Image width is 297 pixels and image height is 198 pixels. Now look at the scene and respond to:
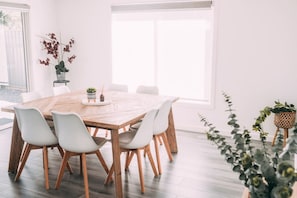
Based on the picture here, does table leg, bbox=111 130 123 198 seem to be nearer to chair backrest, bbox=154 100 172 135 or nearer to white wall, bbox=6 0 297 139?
chair backrest, bbox=154 100 172 135

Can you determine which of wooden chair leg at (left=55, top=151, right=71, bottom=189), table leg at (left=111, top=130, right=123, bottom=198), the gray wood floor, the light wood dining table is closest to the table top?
the light wood dining table

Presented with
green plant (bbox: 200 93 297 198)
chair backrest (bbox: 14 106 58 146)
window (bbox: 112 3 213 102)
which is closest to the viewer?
green plant (bbox: 200 93 297 198)

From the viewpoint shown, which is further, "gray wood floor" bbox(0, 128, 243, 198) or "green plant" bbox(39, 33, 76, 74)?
"green plant" bbox(39, 33, 76, 74)

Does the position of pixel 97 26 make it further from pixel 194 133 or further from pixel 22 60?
pixel 194 133

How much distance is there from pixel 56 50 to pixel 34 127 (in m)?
Answer: 2.94

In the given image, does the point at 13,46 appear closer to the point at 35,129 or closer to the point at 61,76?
the point at 61,76

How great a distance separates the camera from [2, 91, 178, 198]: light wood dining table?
285 centimetres

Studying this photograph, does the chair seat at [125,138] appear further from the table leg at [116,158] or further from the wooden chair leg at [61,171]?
the wooden chair leg at [61,171]

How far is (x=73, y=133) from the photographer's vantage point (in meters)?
2.84

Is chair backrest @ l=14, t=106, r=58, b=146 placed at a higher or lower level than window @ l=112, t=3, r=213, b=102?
lower

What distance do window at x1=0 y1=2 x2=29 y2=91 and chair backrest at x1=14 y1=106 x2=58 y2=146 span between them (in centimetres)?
248

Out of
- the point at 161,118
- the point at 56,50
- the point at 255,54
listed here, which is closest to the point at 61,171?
the point at 161,118

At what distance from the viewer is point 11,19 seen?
5258 mm

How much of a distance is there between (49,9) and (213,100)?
343 cm
